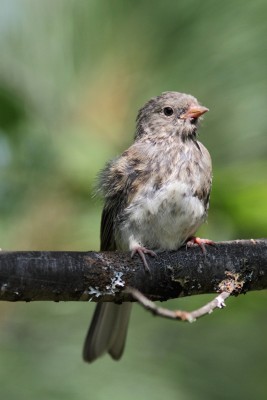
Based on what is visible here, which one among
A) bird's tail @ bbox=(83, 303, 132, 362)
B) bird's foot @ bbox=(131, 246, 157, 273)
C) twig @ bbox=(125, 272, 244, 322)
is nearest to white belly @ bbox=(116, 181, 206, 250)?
bird's foot @ bbox=(131, 246, 157, 273)

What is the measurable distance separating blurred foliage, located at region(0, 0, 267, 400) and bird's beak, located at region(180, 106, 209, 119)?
0.36 feet

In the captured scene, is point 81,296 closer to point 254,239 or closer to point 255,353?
point 254,239

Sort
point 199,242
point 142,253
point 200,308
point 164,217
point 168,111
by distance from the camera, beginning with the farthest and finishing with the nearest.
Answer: point 168,111, point 164,217, point 199,242, point 142,253, point 200,308

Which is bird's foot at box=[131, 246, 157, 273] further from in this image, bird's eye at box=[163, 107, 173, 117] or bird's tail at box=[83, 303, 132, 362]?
bird's eye at box=[163, 107, 173, 117]

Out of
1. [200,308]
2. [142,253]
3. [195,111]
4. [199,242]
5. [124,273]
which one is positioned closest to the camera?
[200,308]

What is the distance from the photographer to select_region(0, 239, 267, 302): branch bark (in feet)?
7.88

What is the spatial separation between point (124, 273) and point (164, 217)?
652mm

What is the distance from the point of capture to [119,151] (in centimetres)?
351

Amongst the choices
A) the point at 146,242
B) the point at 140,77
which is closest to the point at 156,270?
the point at 146,242

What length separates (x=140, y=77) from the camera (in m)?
3.47

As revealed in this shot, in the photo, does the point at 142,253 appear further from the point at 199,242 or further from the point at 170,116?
the point at 170,116

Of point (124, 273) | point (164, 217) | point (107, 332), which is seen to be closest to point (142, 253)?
point (124, 273)

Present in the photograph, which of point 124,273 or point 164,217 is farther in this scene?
point 164,217

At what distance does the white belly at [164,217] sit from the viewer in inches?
128
